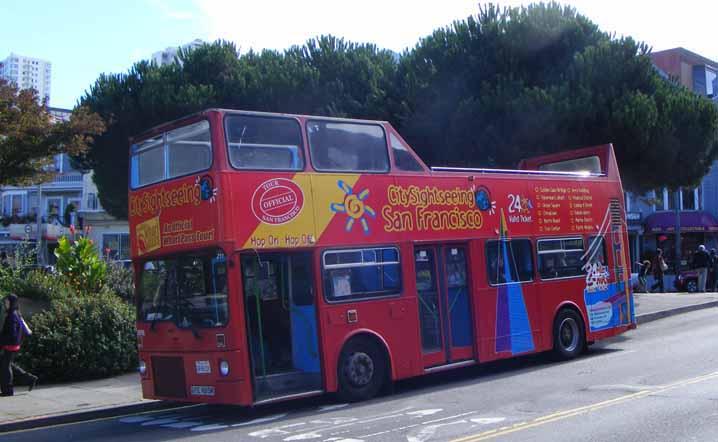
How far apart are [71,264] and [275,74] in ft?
33.5

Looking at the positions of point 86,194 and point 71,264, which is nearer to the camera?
point 71,264

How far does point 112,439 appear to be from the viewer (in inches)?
377

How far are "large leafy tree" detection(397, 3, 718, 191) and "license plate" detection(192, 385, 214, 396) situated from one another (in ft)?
45.4

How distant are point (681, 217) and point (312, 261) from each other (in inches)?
1536

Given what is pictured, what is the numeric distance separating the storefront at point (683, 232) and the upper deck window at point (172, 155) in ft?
127

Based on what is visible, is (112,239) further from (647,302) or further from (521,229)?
(521,229)

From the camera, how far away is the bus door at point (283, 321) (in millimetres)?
10438

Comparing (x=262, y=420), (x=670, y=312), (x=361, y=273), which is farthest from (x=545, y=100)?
(x=262, y=420)

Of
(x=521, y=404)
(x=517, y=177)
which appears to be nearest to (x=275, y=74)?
(x=517, y=177)

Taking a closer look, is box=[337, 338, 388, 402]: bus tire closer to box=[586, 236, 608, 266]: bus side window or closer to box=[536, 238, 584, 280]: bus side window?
box=[536, 238, 584, 280]: bus side window

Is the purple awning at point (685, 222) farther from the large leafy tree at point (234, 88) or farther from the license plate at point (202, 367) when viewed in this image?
the license plate at point (202, 367)

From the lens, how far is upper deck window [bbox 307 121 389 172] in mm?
11266

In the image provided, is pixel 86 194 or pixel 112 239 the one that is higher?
pixel 86 194

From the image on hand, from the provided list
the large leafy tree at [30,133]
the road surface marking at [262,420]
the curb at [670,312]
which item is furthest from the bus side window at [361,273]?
the curb at [670,312]
